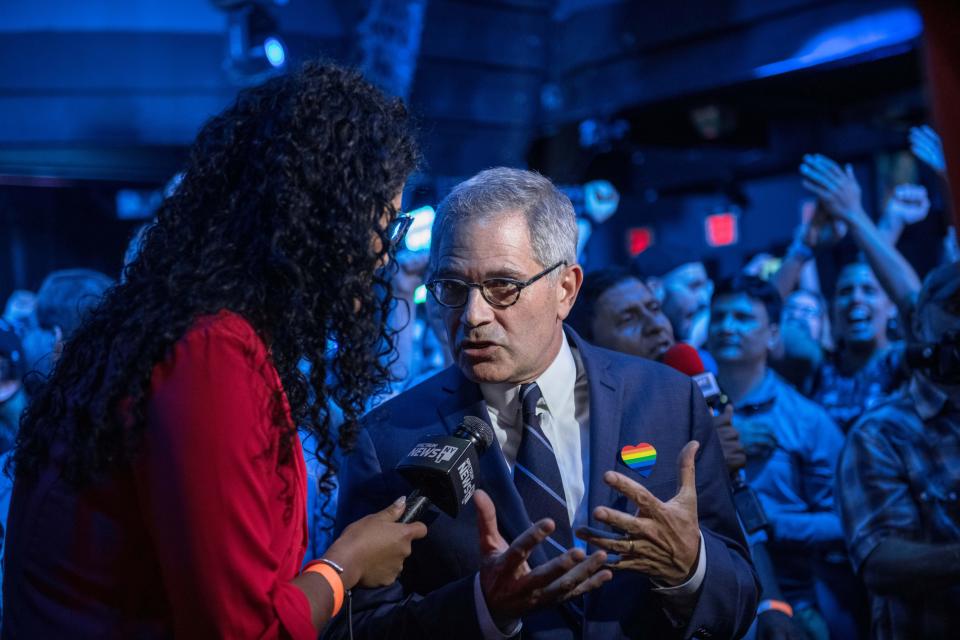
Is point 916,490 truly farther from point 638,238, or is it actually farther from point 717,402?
point 638,238

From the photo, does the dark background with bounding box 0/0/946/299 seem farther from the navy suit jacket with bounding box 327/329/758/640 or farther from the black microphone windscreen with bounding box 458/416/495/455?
the black microphone windscreen with bounding box 458/416/495/455

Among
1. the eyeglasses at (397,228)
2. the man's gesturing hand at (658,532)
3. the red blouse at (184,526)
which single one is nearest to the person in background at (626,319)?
the man's gesturing hand at (658,532)

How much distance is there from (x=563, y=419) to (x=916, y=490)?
4.33 feet

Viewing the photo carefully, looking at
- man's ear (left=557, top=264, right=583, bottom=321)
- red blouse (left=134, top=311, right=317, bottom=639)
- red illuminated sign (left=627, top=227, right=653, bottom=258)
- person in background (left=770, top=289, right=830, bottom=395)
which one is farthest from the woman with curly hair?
red illuminated sign (left=627, top=227, right=653, bottom=258)

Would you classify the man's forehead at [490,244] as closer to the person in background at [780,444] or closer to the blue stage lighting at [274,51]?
the person in background at [780,444]

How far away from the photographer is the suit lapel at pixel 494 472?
210 centimetres

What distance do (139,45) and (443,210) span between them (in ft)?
34.5

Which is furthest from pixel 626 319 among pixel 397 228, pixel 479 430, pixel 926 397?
pixel 397 228

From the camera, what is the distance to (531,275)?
233cm

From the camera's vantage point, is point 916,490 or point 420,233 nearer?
point 916,490

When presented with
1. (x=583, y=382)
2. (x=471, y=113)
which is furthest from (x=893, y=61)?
(x=583, y=382)

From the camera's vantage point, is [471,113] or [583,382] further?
[471,113]

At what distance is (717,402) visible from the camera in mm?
3041

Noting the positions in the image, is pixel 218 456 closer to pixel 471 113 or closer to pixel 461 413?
pixel 461 413
